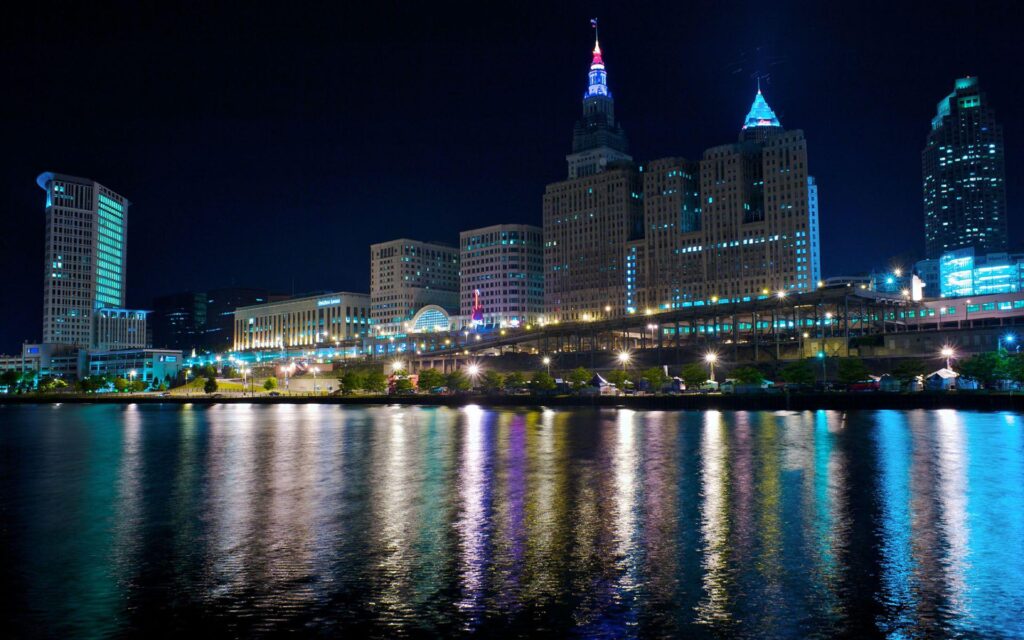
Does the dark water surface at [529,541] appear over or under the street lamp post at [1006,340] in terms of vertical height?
under

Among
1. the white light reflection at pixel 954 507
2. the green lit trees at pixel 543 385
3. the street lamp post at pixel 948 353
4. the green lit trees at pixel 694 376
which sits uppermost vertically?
the street lamp post at pixel 948 353

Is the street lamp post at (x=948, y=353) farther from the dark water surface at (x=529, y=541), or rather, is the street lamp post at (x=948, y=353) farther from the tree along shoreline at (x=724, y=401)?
the dark water surface at (x=529, y=541)

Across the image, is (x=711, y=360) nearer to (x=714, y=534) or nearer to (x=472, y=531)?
(x=714, y=534)

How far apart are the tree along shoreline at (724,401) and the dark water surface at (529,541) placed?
41010mm

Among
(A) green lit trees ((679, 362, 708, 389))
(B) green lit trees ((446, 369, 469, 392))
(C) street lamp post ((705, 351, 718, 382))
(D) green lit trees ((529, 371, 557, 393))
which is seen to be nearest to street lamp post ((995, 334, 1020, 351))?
(A) green lit trees ((679, 362, 708, 389))

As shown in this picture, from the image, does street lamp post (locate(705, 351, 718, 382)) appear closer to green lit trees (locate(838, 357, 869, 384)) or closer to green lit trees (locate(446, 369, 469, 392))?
green lit trees (locate(838, 357, 869, 384))

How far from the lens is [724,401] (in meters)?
108

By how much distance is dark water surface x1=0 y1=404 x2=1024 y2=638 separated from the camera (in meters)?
19.2

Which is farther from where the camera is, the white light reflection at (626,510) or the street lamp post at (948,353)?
the street lamp post at (948,353)

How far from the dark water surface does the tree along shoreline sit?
41.0 meters

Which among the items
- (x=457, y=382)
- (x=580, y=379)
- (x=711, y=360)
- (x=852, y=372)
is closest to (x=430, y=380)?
(x=457, y=382)

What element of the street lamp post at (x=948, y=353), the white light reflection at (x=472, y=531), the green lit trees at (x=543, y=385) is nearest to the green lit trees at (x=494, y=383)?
the green lit trees at (x=543, y=385)

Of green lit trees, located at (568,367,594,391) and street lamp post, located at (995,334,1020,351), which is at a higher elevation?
street lamp post, located at (995,334,1020,351)

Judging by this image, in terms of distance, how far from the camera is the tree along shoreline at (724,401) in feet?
306
